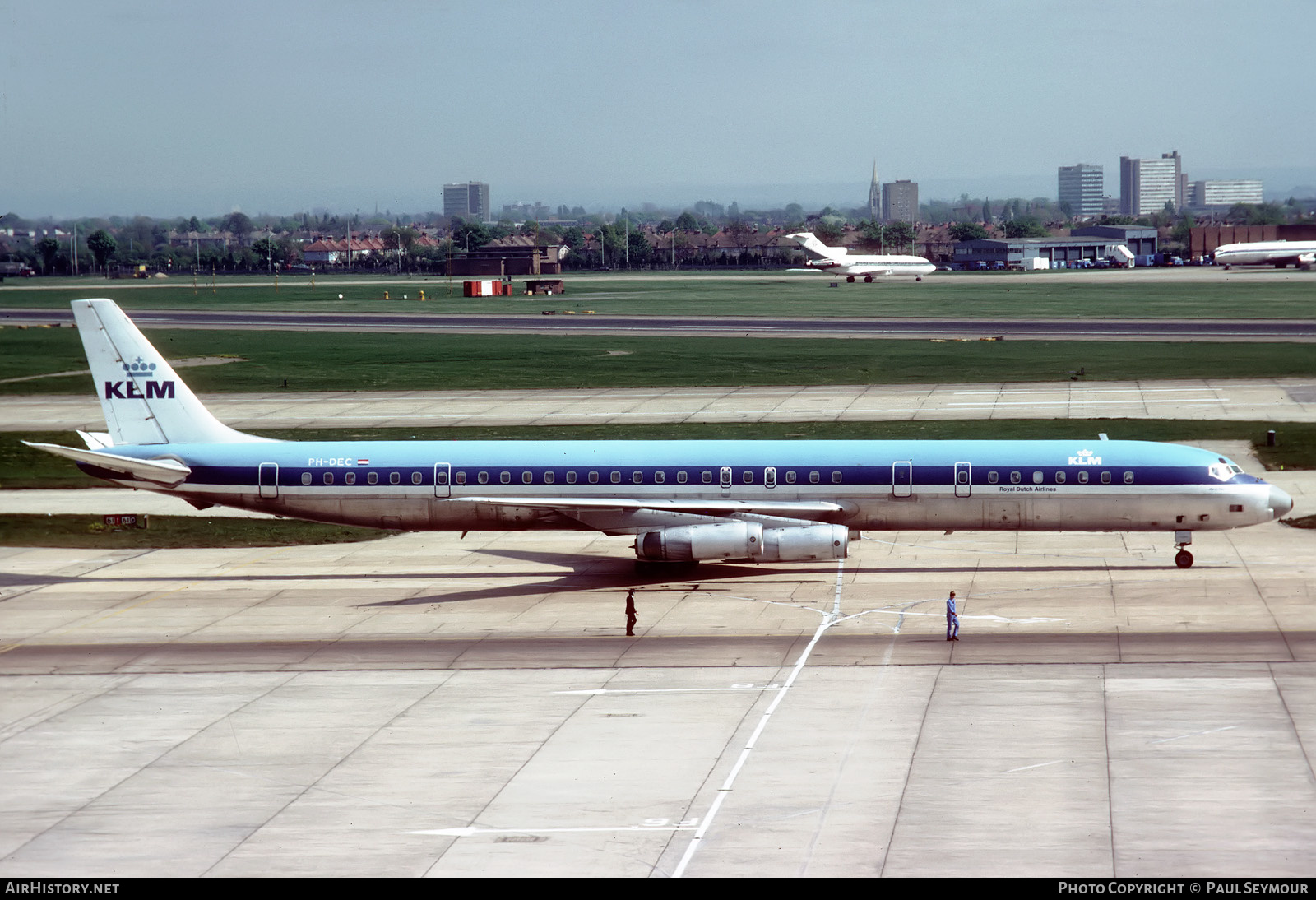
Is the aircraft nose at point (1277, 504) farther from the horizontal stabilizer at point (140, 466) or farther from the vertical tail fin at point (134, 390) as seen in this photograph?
the horizontal stabilizer at point (140, 466)

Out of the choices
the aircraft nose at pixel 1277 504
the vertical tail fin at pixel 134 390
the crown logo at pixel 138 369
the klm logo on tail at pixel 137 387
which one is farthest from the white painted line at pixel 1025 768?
the crown logo at pixel 138 369

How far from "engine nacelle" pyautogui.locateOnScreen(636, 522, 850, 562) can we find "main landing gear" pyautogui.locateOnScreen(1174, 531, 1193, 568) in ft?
36.7

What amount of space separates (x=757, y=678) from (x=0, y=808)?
17.2 meters

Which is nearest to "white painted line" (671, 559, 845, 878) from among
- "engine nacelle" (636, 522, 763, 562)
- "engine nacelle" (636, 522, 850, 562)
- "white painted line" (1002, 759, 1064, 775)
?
"engine nacelle" (636, 522, 850, 562)

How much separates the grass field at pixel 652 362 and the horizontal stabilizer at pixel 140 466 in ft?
173

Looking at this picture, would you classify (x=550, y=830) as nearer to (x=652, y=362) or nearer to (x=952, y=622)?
(x=952, y=622)

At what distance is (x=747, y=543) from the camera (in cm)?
4481

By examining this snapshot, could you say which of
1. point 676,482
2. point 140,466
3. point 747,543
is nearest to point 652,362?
point 676,482

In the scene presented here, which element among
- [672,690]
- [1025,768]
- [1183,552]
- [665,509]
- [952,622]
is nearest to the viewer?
[1025,768]

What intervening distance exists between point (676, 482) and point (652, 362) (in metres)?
65.1

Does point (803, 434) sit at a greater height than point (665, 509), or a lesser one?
lesser

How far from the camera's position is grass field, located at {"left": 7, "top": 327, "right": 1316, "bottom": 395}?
3935 inches

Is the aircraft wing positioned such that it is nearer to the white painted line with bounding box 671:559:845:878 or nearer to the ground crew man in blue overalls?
the white painted line with bounding box 671:559:845:878
